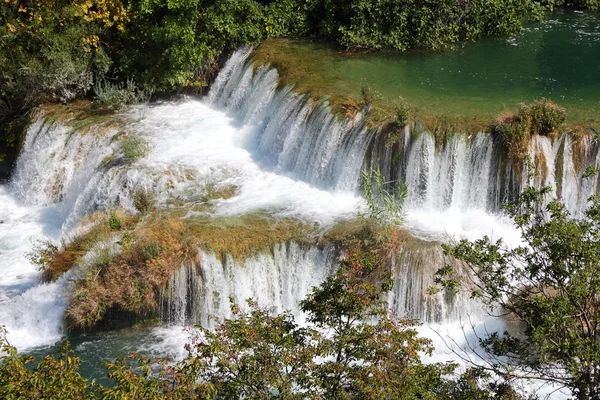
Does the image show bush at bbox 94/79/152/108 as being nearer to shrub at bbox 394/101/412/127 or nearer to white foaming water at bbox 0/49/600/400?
white foaming water at bbox 0/49/600/400

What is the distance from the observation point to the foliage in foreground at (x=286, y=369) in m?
7.77

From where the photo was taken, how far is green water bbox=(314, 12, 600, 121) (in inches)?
677

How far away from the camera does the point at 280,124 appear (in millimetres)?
17984

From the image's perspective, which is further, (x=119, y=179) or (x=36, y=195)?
(x=36, y=195)

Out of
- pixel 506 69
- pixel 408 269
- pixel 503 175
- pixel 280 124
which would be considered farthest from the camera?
pixel 506 69

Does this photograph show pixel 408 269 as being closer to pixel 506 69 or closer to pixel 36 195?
pixel 506 69

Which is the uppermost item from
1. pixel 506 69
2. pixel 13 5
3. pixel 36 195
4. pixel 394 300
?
pixel 13 5

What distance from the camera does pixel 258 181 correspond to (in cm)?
1709

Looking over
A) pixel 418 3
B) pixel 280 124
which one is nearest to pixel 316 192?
pixel 280 124

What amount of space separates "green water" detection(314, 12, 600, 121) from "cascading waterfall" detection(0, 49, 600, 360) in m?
1.69

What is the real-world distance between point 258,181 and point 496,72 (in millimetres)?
6752

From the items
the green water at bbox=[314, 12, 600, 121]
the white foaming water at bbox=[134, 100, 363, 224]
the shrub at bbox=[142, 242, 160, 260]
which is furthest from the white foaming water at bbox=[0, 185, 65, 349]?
the green water at bbox=[314, 12, 600, 121]

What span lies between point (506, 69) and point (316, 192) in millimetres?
6353

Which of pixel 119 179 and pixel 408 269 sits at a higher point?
pixel 119 179
